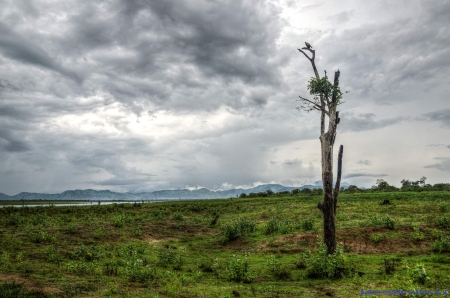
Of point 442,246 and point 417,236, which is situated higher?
point 417,236

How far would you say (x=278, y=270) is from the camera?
51.8 feet

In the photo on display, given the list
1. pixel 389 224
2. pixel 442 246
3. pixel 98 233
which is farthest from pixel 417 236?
pixel 98 233

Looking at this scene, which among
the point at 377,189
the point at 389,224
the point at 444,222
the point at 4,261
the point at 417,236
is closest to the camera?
the point at 4,261

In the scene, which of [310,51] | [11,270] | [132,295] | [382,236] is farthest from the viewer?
[382,236]

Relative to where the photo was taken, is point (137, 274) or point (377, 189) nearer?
point (137, 274)

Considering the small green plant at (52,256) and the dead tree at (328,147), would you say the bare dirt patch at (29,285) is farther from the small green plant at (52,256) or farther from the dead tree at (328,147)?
the dead tree at (328,147)

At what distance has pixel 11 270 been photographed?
1386 centimetres

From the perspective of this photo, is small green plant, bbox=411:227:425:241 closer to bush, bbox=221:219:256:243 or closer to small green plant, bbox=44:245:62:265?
bush, bbox=221:219:256:243

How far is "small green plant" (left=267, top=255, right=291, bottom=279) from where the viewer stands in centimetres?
1511

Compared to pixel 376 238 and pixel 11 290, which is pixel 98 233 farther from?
pixel 376 238

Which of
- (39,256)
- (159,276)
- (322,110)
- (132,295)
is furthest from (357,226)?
(39,256)

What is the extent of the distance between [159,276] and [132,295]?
3.61 m

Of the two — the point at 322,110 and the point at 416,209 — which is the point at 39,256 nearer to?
the point at 322,110

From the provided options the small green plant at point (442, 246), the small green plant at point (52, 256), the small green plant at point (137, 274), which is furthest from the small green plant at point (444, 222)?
the small green plant at point (52, 256)
